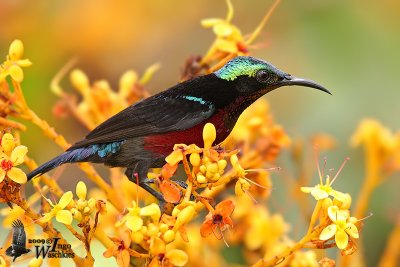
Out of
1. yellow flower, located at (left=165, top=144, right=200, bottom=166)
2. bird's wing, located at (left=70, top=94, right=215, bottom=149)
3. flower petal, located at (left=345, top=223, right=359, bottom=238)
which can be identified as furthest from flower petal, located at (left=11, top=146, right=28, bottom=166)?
flower petal, located at (left=345, top=223, right=359, bottom=238)

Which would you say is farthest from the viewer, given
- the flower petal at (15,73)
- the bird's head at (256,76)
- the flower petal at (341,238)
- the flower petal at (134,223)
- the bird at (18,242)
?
the bird's head at (256,76)

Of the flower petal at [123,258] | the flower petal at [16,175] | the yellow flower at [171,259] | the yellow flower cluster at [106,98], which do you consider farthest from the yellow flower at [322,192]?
the yellow flower cluster at [106,98]

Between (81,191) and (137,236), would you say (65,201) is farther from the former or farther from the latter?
(137,236)

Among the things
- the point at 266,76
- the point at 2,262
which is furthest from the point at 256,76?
the point at 2,262

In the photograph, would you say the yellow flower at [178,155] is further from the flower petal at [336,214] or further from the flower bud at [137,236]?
the flower petal at [336,214]

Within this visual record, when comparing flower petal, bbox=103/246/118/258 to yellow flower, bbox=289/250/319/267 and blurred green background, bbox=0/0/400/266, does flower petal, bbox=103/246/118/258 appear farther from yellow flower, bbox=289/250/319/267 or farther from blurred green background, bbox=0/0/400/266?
blurred green background, bbox=0/0/400/266

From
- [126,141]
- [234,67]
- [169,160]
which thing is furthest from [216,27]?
[169,160]
